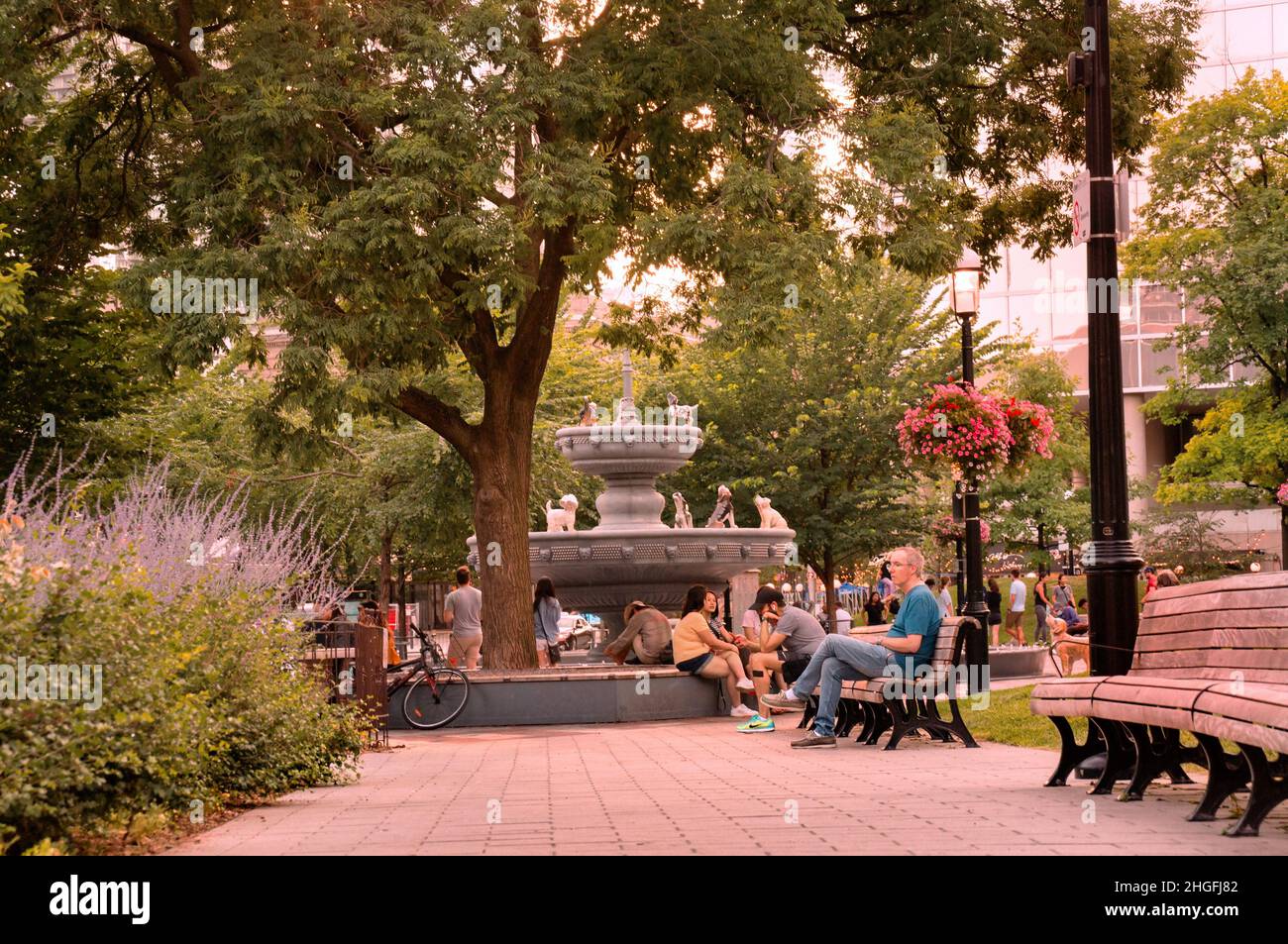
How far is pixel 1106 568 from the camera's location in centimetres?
943

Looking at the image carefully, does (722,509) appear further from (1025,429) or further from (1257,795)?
(1257,795)

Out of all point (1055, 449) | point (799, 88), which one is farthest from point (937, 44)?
point (1055, 449)

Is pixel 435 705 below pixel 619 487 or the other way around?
below

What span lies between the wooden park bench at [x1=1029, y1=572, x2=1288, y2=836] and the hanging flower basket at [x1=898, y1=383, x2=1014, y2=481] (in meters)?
8.19

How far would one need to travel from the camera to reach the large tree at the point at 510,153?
16.8m

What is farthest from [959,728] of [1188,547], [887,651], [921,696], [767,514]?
[1188,547]

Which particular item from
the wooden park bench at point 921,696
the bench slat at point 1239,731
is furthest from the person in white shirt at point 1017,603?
the bench slat at point 1239,731

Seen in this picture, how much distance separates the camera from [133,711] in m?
7.21

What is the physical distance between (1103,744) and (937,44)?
11472 millimetres

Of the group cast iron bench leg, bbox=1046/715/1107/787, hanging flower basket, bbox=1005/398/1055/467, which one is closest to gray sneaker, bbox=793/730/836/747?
cast iron bench leg, bbox=1046/715/1107/787

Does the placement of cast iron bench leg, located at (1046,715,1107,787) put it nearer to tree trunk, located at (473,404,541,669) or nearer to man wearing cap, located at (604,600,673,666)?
man wearing cap, located at (604,600,673,666)

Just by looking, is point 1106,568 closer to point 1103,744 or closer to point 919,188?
point 1103,744

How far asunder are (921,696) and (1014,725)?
6.50 feet

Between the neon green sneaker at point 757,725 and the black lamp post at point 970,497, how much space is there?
2.15m
